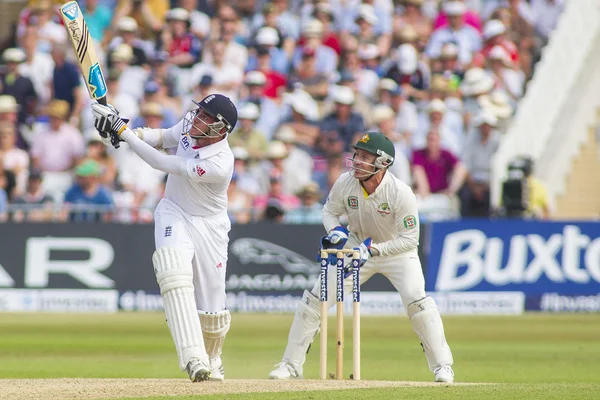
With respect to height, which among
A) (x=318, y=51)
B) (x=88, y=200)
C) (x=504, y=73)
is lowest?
(x=88, y=200)

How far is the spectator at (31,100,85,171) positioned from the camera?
16188mm

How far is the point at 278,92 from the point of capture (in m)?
17.3

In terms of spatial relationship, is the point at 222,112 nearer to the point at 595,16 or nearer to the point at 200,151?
the point at 200,151

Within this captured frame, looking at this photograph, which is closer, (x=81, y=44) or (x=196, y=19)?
(x=81, y=44)

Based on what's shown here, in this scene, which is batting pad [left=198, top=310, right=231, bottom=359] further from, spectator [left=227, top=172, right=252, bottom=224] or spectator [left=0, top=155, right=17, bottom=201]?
spectator [left=0, top=155, right=17, bottom=201]

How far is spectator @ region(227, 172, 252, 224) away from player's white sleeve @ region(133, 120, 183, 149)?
6567 mm

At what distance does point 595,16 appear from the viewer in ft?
60.5

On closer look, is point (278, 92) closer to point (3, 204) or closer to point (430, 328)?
point (3, 204)

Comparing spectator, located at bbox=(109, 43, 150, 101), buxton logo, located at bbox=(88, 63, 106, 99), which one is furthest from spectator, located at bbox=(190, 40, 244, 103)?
buxton logo, located at bbox=(88, 63, 106, 99)

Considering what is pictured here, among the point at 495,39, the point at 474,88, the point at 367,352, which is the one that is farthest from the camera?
the point at 495,39

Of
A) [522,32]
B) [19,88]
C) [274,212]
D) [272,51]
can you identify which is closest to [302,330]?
[274,212]

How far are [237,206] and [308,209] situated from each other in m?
0.92

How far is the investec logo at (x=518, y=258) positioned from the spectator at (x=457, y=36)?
3.42 meters

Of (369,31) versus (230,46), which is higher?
(369,31)
